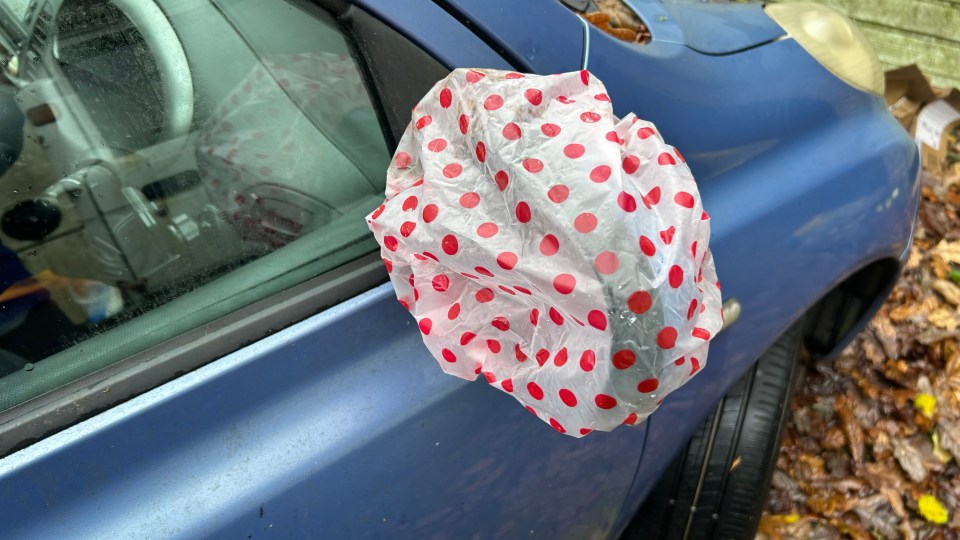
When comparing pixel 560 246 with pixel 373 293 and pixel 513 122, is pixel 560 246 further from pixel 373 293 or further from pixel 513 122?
pixel 373 293

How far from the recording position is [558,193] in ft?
3.24

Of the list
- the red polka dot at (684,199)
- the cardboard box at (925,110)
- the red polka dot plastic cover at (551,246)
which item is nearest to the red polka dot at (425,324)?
the red polka dot plastic cover at (551,246)

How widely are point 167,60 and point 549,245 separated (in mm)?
711

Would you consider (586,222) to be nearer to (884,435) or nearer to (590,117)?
(590,117)

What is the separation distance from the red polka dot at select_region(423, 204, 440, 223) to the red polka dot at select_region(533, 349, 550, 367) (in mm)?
268

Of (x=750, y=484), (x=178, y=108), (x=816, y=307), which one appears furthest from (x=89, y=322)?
(x=816, y=307)

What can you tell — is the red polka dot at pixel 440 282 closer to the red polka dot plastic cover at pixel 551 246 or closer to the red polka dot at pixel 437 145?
the red polka dot plastic cover at pixel 551 246

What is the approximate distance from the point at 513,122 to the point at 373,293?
1.27ft

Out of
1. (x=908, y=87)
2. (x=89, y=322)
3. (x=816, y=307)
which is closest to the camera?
(x=89, y=322)

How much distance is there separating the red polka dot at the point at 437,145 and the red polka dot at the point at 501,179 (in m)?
0.12

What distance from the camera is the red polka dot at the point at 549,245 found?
1.00 metres

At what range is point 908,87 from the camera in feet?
11.1

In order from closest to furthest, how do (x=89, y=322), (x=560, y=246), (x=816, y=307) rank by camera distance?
(x=560, y=246) → (x=89, y=322) → (x=816, y=307)

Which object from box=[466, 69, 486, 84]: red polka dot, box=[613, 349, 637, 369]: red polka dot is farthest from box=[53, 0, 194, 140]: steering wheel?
box=[613, 349, 637, 369]: red polka dot
